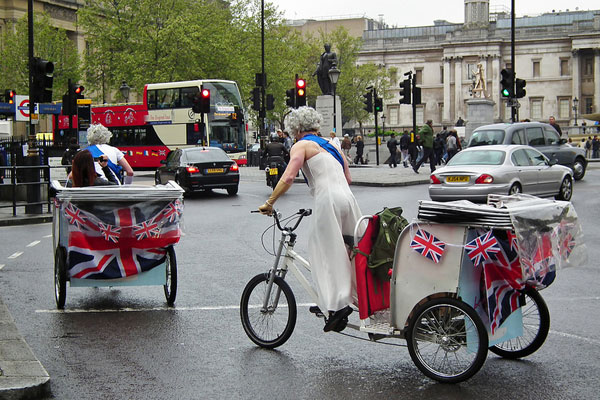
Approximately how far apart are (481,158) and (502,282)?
14182 millimetres

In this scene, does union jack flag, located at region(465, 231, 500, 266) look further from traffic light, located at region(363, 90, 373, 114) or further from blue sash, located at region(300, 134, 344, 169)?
traffic light, located at region(363, 90, 373, 114)

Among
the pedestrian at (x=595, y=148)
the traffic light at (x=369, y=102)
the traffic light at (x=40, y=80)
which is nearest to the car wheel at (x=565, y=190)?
the traffic light at (x=40, y=80)

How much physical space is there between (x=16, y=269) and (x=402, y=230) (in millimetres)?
7047

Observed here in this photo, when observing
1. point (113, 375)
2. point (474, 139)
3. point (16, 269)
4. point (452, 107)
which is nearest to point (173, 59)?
point (474, 139)

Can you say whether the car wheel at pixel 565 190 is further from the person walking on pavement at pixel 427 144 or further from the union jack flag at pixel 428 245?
the union jack flag at pixel 428 245

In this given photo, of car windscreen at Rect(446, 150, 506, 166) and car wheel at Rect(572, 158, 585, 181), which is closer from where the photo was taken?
car windscreen at Rect(446, 150, 506, 166)

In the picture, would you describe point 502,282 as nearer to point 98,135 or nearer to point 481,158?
point 98,135

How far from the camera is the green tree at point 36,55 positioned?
5819 cm

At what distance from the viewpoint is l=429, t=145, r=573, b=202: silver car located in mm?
18594

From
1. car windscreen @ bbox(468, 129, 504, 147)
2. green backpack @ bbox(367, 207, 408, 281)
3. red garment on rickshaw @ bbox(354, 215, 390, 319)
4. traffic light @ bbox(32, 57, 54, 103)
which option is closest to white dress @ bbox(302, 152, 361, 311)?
red garment on rickshaw @ bbox(354, 215, 390, 319)

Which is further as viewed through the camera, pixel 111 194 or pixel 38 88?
pixel 38 88

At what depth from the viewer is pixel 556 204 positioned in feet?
18.9

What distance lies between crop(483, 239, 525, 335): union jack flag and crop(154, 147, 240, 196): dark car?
737 inches

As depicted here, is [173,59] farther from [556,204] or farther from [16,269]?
[556,204]
